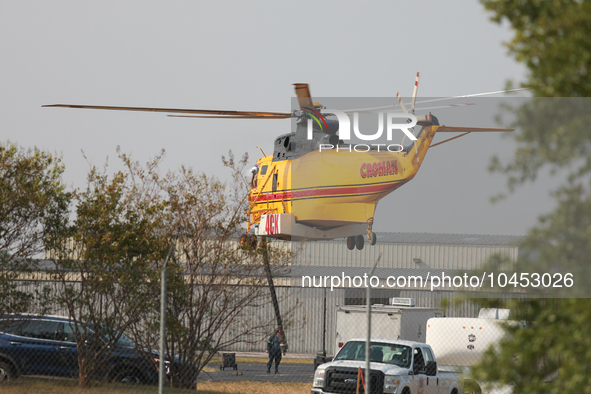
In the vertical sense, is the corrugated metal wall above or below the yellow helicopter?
below

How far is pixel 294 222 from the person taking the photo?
17.1 meters

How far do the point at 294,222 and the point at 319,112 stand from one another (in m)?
2.87

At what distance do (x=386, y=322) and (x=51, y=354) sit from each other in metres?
9.66

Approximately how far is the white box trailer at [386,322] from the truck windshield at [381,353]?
18.5ft

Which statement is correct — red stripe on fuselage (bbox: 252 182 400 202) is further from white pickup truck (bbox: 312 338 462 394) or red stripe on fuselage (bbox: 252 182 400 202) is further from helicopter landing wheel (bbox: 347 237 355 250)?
white pickup truck (bbox: 312 338 462 394)

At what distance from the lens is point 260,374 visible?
20750 millimetres

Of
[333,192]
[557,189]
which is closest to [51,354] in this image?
[333,192]

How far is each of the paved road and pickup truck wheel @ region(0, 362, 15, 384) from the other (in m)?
5.45

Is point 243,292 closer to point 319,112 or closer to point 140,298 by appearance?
point 140,298

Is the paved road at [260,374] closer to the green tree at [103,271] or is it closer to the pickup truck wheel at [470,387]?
the green tree at [103,271]

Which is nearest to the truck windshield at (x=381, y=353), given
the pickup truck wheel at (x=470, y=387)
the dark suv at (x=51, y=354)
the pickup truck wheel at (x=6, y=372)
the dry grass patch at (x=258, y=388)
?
the dry grass patch at (x=258, y=388)

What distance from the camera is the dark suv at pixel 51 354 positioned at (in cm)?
1189

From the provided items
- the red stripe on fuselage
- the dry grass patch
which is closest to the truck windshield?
the dry grass patch

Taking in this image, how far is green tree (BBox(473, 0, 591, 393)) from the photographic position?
3.67m
